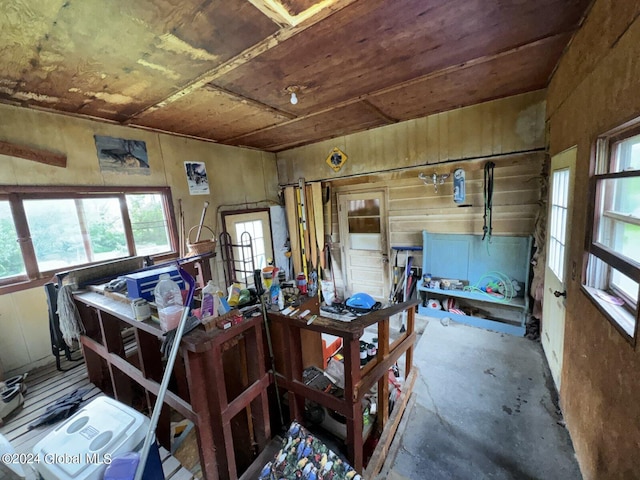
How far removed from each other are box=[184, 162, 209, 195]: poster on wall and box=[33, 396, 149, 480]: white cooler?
2717mm

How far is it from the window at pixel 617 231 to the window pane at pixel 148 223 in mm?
3974

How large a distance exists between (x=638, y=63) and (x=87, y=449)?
286 cm

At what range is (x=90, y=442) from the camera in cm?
120

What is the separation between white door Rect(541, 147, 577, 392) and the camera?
190 centimetres

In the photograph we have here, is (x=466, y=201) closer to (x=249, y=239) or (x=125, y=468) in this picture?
(x=249, y=239)

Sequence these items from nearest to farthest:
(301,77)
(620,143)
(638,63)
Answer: (638,63) → (620,143) → (301,77)

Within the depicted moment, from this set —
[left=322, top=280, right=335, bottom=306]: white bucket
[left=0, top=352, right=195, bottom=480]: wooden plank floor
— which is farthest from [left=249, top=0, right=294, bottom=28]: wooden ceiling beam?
[left=322, top=280, right=335, bottom=306]: white bucket

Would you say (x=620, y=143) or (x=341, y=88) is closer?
(x=620, y=143)

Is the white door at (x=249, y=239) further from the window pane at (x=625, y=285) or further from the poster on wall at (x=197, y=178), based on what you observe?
the window pane at (x=625, y=285)

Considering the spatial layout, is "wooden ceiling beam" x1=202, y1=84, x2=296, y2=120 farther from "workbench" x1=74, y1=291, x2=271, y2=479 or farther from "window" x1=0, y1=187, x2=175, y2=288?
"workbench" x1=74, y1=291, x2=271, y2=479

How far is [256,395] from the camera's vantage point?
1.54m

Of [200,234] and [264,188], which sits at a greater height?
[264,188]

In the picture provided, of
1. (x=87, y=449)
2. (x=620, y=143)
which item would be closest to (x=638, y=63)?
(x=620, y=143)

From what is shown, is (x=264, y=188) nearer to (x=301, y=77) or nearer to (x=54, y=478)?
(x=301, y=77)
